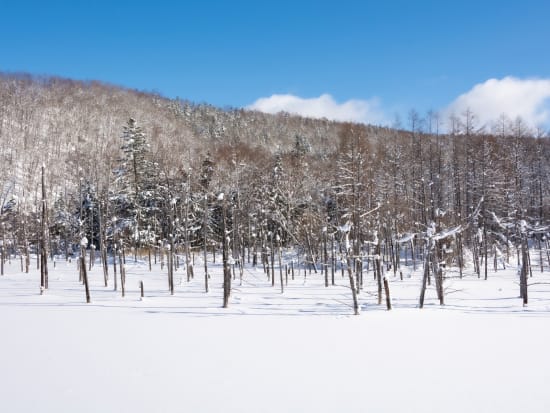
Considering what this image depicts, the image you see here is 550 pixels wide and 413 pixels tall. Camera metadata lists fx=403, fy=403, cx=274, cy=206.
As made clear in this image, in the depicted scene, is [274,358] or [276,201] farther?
[276,201]

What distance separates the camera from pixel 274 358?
11.3 m

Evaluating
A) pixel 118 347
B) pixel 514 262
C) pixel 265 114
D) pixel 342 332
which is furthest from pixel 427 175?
pixel 265 114

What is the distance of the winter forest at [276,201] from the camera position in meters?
27.1

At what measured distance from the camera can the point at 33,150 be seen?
98.4m

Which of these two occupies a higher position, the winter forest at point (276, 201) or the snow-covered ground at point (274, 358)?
the winter forest at point (276, 201)

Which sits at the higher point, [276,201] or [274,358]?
[276,201]

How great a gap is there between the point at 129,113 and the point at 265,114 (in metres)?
50.1

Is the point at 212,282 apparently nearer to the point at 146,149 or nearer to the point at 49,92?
the point at 146,149

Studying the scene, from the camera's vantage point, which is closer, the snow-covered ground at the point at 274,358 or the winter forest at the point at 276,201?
the snow-covered ground at the point at 274,358

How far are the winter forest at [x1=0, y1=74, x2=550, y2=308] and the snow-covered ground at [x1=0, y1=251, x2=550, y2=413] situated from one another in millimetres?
3447

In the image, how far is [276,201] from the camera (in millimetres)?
44625

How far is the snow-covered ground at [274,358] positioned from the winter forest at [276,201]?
3447 millimetres

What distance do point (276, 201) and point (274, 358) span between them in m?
33.7

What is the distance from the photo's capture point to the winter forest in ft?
88.9
